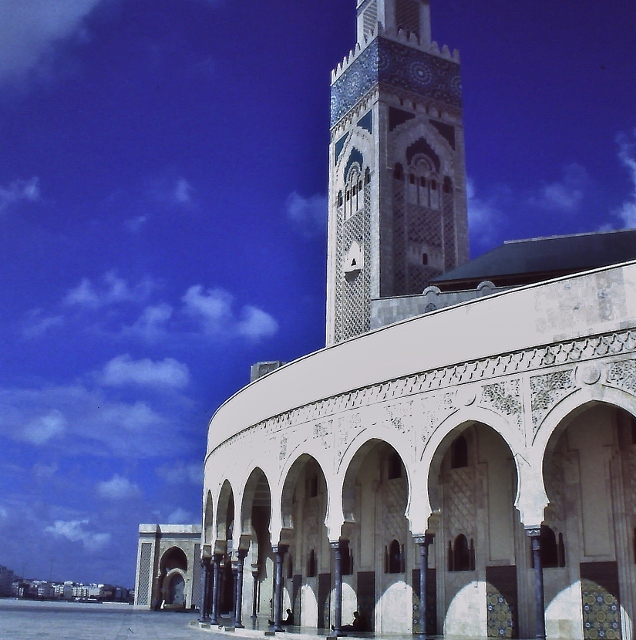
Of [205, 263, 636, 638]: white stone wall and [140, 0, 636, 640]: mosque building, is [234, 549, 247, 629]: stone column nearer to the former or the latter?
[140, 0, 636, 640]: mosque building

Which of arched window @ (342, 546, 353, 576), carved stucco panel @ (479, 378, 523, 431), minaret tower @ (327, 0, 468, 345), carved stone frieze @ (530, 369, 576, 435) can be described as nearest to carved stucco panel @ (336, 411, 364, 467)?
carved stucco panel @ (479, 378, 523, 431)

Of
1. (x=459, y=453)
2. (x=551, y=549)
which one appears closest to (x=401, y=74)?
(x=459, y=453)

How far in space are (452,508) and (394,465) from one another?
5.66ft

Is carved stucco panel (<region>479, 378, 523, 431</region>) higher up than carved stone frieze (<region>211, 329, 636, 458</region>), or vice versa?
carved stone frieze (<region>211, 329, 636, 458</region>)

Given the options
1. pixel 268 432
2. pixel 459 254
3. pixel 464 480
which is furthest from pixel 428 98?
pixel 464 480

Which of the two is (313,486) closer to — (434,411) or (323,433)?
(323,433)

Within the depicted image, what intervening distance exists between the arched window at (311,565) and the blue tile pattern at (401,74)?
1397cm

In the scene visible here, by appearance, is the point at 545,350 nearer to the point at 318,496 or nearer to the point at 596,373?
the point at 596,373

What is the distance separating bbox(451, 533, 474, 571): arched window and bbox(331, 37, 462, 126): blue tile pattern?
600 inches

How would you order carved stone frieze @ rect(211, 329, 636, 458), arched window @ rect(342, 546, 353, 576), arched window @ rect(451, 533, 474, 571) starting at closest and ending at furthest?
1. carved stone frieze @ rect(211, 329, 636, 458)
2. arched window @ rect(451, 533, 474, 571)
3. arched window @ rect(342, 546, 353, 576)

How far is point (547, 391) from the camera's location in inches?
437

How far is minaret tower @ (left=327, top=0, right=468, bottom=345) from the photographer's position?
23.5 metres

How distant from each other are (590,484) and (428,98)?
52.8 ft

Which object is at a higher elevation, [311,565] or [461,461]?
[461,461]
